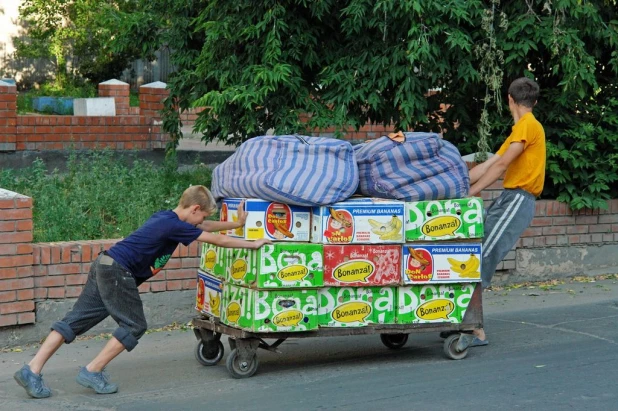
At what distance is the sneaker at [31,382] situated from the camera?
6.05m

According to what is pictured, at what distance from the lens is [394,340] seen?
7.48 m

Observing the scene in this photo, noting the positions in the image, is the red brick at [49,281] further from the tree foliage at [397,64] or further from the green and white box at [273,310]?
the tree foliage at [397,64]

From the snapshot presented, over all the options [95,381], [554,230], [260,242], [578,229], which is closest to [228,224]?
[260,242]

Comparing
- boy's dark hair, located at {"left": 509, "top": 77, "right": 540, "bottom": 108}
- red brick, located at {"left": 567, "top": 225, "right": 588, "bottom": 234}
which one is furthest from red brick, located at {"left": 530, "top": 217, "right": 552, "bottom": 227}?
boy's dark hair, located at {"left": 509, "top": 77, "right": 540, "bottom": 108}

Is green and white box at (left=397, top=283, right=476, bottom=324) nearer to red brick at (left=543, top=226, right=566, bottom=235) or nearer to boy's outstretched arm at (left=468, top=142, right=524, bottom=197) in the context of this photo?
boy's outstretched arm at (left=468, top=142, right=524, bottom=197)

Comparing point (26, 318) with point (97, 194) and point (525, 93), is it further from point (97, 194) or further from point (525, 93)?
point (525, 93)

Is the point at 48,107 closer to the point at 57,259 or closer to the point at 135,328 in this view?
the point at 57,259

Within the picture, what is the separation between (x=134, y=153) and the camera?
12180 millimetres

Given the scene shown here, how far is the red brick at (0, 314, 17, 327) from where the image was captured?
7211 mm

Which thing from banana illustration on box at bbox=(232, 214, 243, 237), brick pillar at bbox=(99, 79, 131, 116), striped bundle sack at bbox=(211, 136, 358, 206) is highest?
brick pillar at bbox=(99, 79, 131, 116)

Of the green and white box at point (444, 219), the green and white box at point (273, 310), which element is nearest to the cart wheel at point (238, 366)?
the green and white box at point (273, 310)

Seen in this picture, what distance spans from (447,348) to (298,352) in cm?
116

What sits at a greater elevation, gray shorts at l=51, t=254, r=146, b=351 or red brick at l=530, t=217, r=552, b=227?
red brick at l=530, t=217, r=552, b=227

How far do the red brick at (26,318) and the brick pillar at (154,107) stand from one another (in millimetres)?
5402
